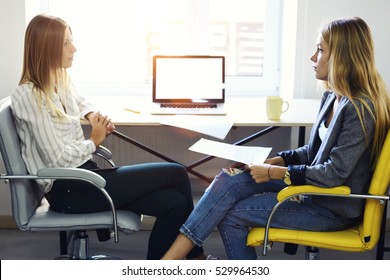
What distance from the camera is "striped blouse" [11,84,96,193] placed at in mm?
1912

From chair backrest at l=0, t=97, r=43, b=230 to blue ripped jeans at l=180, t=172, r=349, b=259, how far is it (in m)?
0.52

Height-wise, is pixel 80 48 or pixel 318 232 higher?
pixel 80 48

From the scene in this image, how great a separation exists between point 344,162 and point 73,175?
0.84 m

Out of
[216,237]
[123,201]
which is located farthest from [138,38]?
[123,201]

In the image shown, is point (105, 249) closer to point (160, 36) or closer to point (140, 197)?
point (140, 197)

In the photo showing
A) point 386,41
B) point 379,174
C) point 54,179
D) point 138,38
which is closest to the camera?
point 379,174

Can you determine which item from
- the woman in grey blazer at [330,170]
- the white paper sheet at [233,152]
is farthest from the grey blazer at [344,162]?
the white paper sheet at [233,152]

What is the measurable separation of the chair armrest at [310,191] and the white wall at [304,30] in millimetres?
1123

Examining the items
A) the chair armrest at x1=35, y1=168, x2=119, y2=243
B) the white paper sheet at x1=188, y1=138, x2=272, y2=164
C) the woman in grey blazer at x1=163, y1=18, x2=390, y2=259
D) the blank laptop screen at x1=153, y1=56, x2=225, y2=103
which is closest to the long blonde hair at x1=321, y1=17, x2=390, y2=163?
the woman in grey blazer at x1=163, y1=18, x2=390, y2=259

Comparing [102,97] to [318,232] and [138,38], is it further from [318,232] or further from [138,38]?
[318,232]

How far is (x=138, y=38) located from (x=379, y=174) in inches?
66.2

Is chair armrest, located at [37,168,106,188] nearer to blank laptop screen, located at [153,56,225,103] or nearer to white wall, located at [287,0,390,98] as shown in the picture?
blank laptop screen, located at [153,56,225,103]

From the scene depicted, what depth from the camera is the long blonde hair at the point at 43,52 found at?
199cm

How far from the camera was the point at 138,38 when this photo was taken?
10.2ft
